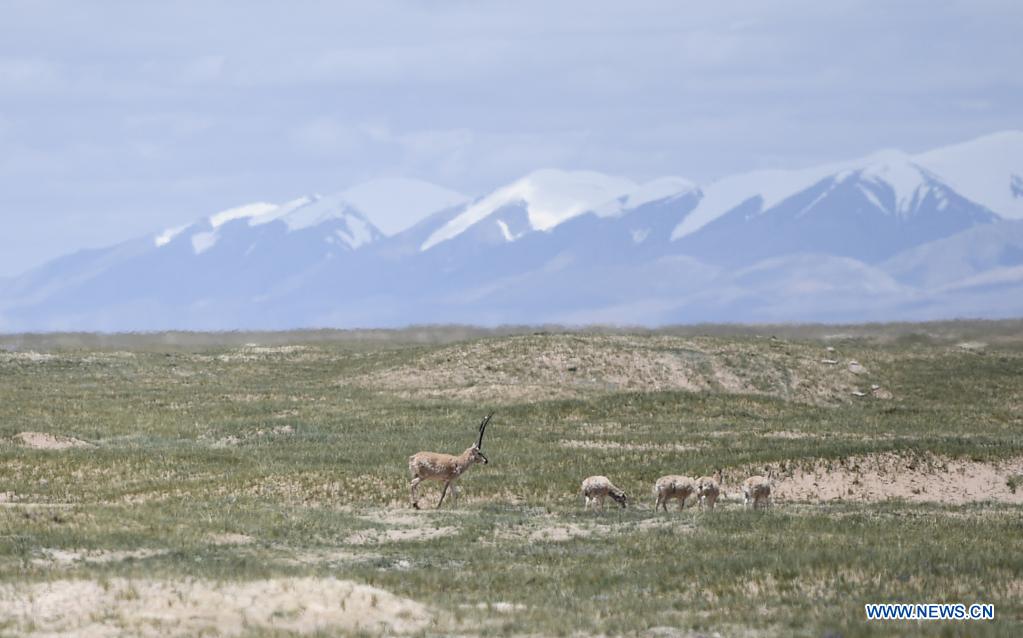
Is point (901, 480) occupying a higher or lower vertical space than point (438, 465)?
lower

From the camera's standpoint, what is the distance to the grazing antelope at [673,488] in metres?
33.8

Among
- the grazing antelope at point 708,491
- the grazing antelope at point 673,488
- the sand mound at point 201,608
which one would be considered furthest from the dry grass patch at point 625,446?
the sand mound at point 201,608

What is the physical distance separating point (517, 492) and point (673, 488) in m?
4.88

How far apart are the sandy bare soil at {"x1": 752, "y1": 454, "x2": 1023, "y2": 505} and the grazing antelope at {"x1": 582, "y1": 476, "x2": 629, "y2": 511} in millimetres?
6790

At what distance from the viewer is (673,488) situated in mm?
33812

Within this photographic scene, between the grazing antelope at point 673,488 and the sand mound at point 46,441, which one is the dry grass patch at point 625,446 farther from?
the sand mound at point 46,441

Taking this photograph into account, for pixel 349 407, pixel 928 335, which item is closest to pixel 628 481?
pixel 349 407

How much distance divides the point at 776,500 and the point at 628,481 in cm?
397

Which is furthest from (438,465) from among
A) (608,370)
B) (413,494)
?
(608,370)

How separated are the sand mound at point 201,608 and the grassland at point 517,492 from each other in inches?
2.0

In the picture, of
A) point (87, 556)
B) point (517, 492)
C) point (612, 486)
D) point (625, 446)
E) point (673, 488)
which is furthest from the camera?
point (625, 446)

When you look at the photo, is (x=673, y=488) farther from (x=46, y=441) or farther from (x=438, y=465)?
(x=46, y=441)

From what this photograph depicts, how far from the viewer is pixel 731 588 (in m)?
23.2

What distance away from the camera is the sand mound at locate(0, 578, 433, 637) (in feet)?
65.6
